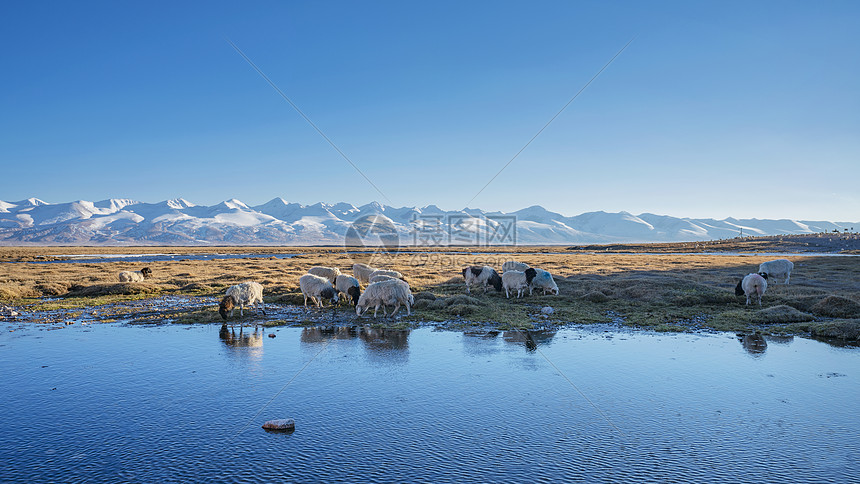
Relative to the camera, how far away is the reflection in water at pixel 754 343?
13703 millimetres

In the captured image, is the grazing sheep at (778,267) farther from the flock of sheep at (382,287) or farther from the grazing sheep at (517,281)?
the grazing sheep at (517,281)

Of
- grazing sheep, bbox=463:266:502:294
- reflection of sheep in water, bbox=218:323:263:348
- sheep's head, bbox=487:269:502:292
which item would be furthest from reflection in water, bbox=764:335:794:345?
reflection of sheep in water, bbox=218:323:263:348

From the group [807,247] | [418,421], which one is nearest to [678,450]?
[418,421]

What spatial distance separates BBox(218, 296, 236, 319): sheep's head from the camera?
782 inches

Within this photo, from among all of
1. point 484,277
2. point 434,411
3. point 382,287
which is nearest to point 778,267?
point 484,277

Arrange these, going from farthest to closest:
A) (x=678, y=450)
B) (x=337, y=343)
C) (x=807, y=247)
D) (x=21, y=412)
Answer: (x=807, y=247) < (x=337, y=343) < (x=21, y=412) < (x=678, y=450)

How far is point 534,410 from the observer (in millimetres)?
9258

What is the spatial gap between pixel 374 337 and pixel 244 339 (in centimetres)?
448

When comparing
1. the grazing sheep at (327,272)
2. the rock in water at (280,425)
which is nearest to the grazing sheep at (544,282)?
the grazing sheep at (327,272)

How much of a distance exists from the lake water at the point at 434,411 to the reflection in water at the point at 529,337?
0.62 feet

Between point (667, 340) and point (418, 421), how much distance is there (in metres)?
10.6

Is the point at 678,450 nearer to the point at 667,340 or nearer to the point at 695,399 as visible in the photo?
the point at 695,399

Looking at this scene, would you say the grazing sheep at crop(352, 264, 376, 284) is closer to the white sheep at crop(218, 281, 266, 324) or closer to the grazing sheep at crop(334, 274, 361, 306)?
the grazing sheep at crop(334, 274, 361, 306)

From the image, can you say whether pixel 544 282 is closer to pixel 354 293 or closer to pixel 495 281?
pixel 495 281
